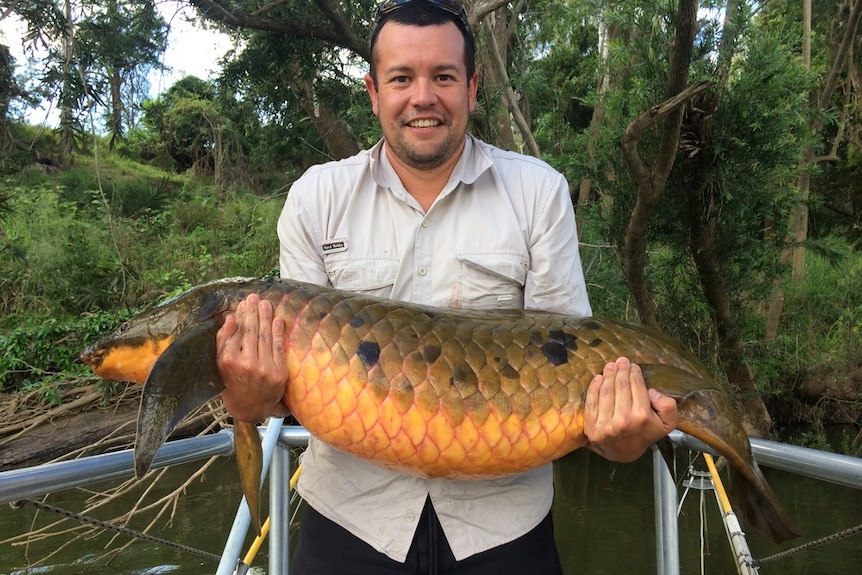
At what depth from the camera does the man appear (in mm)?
1902

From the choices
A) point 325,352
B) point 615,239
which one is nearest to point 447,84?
point 325,352

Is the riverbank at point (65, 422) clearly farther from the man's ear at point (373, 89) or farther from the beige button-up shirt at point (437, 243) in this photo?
the man's ear at point (373, 89)

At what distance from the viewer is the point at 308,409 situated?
1827mm

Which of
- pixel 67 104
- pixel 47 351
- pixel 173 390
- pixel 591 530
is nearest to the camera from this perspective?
pixel 173 390

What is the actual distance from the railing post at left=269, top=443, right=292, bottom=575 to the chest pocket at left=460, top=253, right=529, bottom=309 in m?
0.89

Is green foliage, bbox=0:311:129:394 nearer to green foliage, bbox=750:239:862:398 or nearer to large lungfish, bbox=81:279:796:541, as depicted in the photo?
large lungfish, bbox=81:279:796:541

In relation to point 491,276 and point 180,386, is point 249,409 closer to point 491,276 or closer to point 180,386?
point 180,386

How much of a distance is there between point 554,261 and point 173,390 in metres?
1.18

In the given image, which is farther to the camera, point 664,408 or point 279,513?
point 279,513

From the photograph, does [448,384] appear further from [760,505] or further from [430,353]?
[760,505]

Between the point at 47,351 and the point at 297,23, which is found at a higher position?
the point at 297,23

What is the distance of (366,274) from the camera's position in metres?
2.16

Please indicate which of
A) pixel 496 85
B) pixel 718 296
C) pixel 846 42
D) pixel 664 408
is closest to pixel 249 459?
pixel 664 408

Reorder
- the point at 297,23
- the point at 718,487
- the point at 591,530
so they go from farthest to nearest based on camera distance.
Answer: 1. the point at 591,530
2. the point at 297,23
3. the point at 718,487
